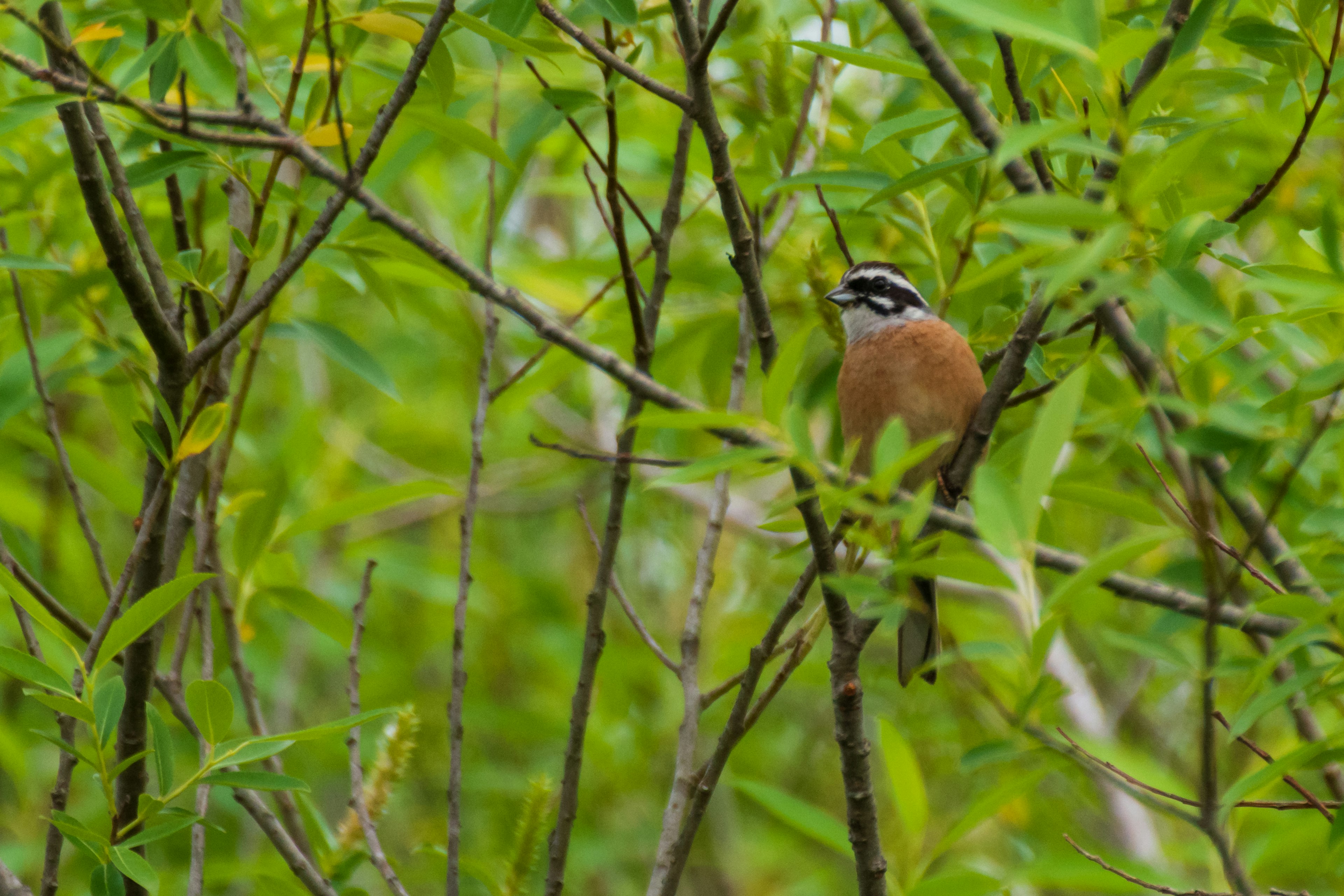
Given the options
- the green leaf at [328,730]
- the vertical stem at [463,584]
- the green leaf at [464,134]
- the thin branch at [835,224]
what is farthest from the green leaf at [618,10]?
the green leaf at [328,730]

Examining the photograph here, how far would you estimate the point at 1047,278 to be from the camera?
1788mm

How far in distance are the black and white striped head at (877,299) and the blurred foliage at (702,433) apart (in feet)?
0.39

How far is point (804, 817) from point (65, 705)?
1461 millimetres

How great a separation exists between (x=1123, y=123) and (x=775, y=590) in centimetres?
466

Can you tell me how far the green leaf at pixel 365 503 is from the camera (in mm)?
2893

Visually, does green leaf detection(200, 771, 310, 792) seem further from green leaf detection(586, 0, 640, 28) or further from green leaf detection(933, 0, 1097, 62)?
green leaf detection(933, 0, 1097, 62)

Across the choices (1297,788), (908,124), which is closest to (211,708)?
(908,124)

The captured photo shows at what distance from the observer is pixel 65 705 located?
1.91 m

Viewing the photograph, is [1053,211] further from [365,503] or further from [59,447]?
[59,447]

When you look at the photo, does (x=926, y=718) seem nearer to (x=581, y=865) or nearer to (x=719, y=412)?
(x=581, y=865)

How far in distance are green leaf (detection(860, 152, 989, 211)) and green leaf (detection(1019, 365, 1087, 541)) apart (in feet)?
2.34

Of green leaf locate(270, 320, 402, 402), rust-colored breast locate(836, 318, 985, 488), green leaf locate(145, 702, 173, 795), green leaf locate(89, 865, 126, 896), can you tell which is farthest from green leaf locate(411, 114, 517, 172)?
rust-colored breast locate(836, 318, 985, 488)

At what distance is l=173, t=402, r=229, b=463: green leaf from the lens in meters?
2.29

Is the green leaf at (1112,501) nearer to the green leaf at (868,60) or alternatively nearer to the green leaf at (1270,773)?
the green leaf at (1270,773)
